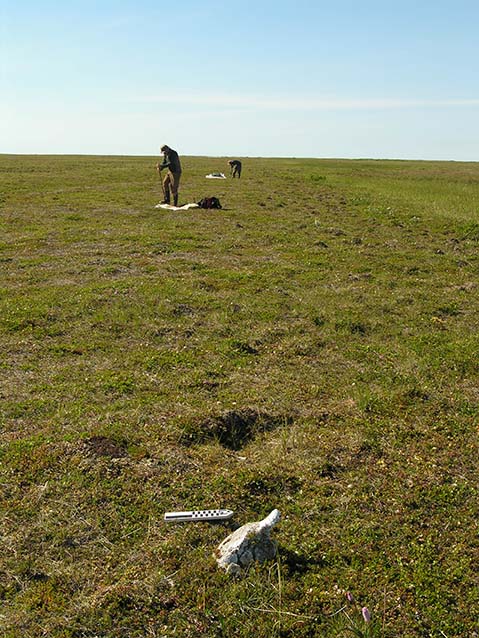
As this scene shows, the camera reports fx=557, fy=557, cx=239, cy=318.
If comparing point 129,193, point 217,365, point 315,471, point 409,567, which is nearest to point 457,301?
point 217,365

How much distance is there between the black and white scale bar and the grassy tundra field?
7cm

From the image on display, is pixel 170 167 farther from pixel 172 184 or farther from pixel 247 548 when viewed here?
pixel 247 548

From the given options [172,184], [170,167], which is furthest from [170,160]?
[172,184]

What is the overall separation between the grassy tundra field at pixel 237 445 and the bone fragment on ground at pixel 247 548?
0.10 m

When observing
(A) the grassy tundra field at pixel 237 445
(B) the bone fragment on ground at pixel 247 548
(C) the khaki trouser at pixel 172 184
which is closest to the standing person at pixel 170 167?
(C) the khaki trouser at pixel 172 184

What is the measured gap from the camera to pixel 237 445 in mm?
6707

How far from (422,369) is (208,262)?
8511 millimetres

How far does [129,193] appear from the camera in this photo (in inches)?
1318

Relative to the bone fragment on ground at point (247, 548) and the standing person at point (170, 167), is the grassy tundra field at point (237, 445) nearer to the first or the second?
the bone fragment on ground at point (247, 548)

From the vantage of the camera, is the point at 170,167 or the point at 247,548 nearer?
the point at 247,548

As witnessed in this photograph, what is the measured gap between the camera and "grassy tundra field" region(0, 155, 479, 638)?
426 centimetres

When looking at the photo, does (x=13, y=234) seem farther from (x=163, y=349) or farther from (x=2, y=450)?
(x=2, y=450)

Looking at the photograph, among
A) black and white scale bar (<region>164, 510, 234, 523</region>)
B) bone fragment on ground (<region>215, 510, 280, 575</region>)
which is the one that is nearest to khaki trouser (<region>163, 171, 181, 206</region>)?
black and white scale bar (<region>164, 510, 234, 523</region>)

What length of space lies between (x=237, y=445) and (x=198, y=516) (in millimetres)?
1675
